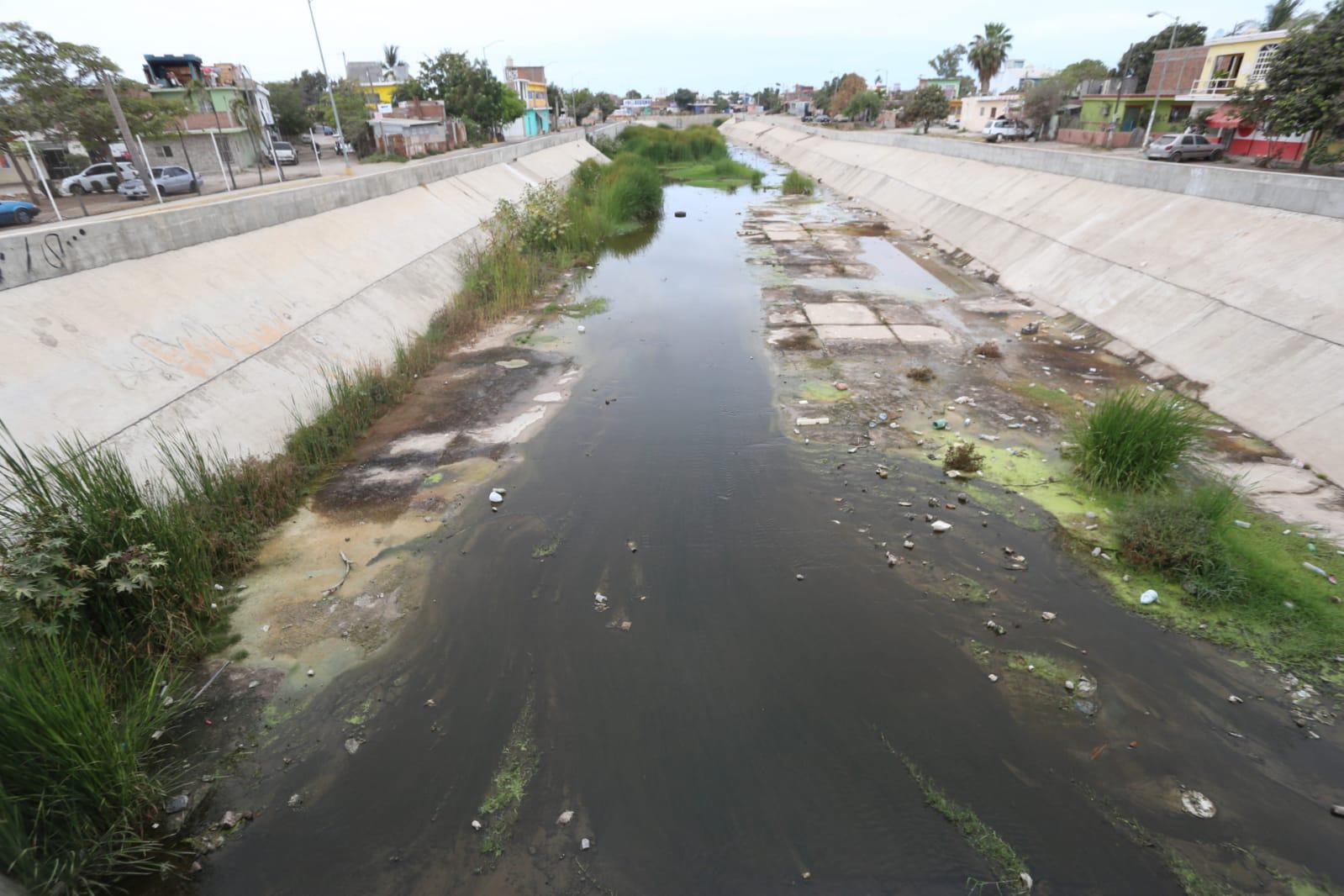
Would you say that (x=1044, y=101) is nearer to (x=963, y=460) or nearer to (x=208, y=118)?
(x=963, y=460)

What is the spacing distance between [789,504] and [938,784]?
312 centimetres

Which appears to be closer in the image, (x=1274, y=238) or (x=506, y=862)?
(x=506, y=862)

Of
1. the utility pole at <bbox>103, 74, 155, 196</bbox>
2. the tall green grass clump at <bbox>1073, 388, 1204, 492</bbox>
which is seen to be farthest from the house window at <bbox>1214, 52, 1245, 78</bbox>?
the utility pole at <bbox>103, 74, 155, 196</bbox>

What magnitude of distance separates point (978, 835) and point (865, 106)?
7384cm

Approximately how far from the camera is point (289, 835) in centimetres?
361

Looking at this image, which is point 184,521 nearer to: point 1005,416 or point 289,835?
point 289,835

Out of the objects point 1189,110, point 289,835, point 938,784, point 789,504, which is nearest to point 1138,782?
point 938,784

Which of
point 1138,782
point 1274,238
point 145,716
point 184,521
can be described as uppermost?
point 1274,238

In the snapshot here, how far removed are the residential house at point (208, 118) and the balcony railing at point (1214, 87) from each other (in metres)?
43.2

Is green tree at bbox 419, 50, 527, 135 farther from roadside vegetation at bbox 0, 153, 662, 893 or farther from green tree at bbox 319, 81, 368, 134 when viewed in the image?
roadside vegetation at bbox 0, 153, 662, 893

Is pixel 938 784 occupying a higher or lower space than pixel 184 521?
lower

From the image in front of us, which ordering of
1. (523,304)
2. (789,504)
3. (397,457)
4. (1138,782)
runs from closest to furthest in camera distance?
(1138,782)
(789,504)
(397,457)
(523,304)

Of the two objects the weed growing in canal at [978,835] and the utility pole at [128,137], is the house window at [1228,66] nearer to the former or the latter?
the weed growing in canal at [978,835]

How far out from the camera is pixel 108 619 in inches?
173
